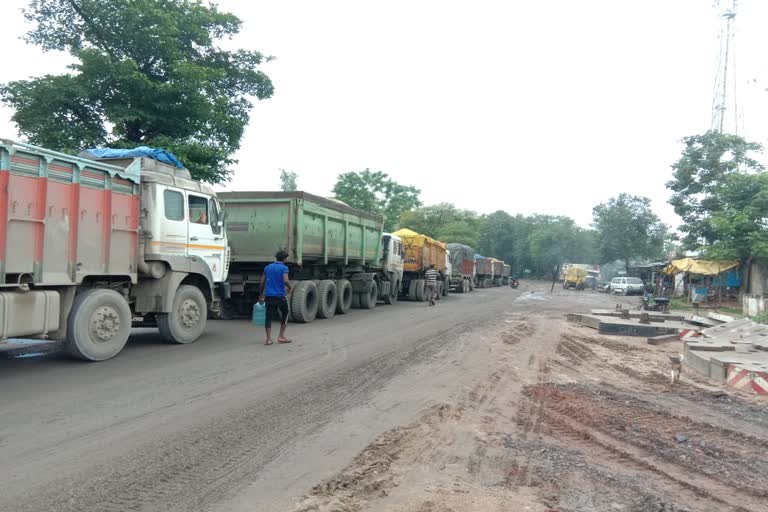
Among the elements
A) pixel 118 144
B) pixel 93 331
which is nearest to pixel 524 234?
pixel 118 144

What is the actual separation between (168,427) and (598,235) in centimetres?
5655

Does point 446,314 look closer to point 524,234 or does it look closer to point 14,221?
point 14,221

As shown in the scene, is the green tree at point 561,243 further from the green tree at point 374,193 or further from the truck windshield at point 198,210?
the truck windshield at point 198,210

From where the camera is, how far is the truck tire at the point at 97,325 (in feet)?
23.9

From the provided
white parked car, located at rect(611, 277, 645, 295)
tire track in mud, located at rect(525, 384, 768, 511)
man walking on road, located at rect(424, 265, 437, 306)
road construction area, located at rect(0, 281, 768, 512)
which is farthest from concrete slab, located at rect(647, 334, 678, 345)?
white parked car, located at rect(611, 277, 645, 295)

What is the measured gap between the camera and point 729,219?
24.8 metres

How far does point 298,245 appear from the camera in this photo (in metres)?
12.7

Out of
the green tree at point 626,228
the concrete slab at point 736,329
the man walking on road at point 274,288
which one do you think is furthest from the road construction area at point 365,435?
A: the green tree at point 626,228

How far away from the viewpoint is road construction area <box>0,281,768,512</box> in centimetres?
353

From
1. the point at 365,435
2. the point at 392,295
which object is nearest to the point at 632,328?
the point at 392,295

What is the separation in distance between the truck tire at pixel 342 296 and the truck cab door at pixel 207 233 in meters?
5.29

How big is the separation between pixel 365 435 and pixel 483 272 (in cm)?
4088

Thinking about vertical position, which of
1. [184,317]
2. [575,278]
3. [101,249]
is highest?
[101,249]

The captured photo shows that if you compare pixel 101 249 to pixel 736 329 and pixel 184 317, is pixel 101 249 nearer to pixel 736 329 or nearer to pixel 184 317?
pixel 184 317
